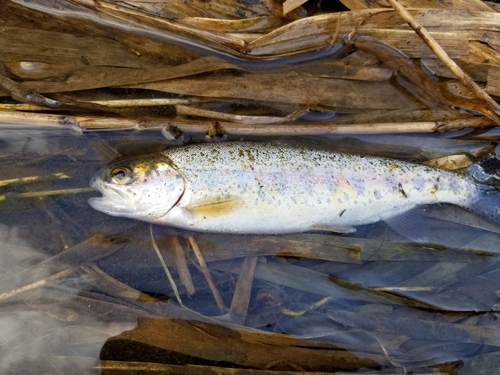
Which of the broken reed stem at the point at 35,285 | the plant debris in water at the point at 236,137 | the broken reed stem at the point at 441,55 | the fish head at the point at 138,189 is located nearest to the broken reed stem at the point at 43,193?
the plant debris in water at the point at 236,137

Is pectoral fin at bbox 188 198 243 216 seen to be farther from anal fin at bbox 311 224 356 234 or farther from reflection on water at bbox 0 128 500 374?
anal fin at bbox 311 224 356 234

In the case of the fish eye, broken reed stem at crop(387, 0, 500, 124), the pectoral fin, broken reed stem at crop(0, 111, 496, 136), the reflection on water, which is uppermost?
broken reed stem at crop(387, 0, 500, 124)

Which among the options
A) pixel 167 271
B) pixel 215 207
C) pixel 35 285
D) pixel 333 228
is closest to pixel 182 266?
pixel 167 271

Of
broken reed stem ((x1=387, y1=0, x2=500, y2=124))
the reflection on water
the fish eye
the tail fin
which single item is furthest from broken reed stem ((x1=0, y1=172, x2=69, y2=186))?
the tail fin

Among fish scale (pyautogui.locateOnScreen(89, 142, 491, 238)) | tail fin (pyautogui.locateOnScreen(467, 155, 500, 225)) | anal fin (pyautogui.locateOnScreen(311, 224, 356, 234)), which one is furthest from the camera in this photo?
tail fin (pyautogui.locateOnScreen(467, 155, 500, 225))

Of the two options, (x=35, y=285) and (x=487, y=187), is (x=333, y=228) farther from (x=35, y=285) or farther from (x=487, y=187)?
(x=35, y=285)

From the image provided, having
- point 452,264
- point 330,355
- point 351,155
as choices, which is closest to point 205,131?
point 351,155

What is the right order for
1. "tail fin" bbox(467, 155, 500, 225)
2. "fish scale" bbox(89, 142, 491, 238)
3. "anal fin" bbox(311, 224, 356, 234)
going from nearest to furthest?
"fish scale" bbox(89, 142, 491, 238) < "anal fin" bbox(311, 224, 356, 234) < "tail fin" bbox(467, 155, 500, 225)

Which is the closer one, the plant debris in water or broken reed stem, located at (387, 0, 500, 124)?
the plant debris in water

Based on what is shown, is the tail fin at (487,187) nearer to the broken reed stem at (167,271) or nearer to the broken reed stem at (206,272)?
the broken reed stem at (206,272)
